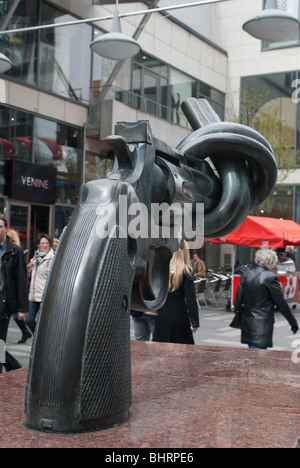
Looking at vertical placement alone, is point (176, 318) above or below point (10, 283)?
below

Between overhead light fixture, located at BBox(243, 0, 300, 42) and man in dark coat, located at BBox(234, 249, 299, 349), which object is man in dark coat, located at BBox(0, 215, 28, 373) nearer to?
man in dark coat, located at BBox(234, 249, 299, 349)

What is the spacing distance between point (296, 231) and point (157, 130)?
20.0ft

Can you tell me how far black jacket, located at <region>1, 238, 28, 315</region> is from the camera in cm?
583

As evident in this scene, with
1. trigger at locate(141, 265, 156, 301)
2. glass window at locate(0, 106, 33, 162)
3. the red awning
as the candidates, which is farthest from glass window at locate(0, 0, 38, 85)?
trigger at locate(141, 265, 156, 301)

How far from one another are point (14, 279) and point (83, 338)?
408 centimetres

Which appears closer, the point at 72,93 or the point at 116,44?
the point at 116,44

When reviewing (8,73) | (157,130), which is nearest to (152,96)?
(157,130)

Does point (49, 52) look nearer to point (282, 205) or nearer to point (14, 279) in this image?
point (14, 279)

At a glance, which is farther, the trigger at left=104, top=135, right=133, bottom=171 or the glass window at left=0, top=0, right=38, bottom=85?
the glass window at left=0, top=0, right=38, bottom=85

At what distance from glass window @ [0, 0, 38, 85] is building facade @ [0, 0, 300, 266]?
0.09 ft

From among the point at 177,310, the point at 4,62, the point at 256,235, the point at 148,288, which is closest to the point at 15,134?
the point at 4,62

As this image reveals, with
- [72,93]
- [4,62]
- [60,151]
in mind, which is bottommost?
[60,151]

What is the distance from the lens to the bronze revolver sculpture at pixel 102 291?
6.38 feet

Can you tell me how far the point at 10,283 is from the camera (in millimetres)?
5855
